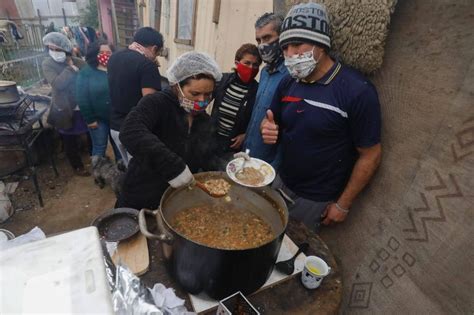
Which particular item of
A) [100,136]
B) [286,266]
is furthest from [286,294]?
[100,136]

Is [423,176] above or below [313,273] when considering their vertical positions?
above

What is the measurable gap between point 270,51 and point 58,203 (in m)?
4.51

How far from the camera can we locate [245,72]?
300cm

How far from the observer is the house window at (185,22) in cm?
633

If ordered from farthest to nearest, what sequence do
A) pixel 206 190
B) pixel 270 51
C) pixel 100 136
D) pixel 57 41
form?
pixel 57 41
pixel 100 136
pixel 270 51
pixel 206 190

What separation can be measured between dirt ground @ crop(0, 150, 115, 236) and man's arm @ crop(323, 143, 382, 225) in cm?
392

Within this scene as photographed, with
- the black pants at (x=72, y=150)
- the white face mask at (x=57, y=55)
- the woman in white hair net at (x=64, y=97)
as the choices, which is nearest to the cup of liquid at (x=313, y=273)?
the woman in white hair net at (x=64, y=97)

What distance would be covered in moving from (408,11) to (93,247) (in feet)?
7.94

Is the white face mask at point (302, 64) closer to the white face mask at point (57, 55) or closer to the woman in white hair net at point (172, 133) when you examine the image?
the woman in white hair net at point (172, 133)

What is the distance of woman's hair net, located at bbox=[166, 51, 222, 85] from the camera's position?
2.06 m

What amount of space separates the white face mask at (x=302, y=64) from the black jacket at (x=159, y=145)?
0.89 m

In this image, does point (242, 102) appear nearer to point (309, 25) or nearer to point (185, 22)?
point (309, 25)

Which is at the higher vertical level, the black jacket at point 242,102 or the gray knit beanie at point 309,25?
the gray knit beanie at point 309,25

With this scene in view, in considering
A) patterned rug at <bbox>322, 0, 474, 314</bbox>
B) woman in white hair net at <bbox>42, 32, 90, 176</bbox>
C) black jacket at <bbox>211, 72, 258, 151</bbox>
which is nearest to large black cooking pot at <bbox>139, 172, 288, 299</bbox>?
patterned rug at <bbox>322, 0, 474, 314</bbox>
